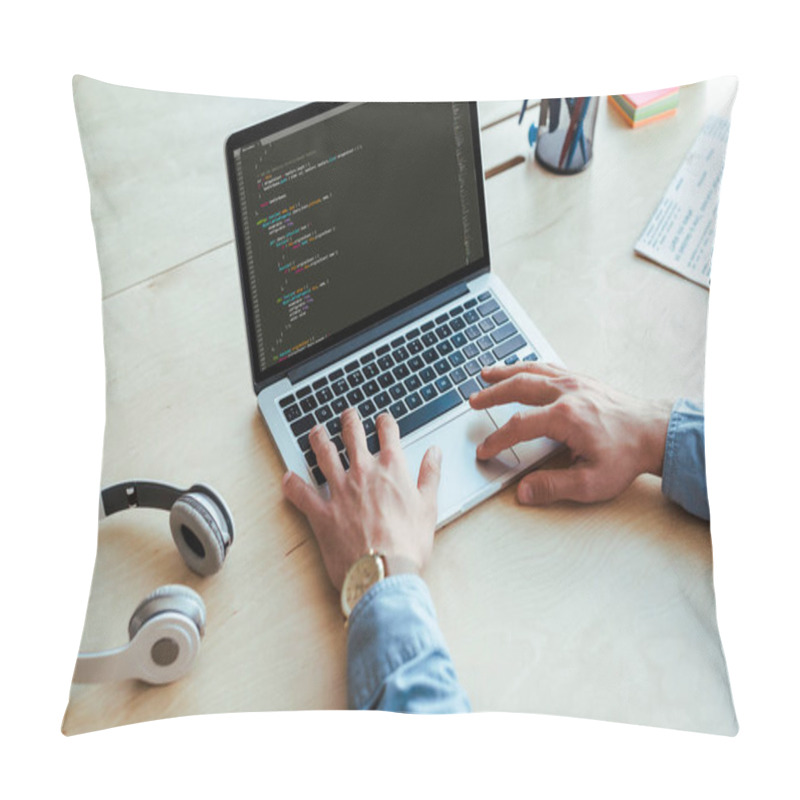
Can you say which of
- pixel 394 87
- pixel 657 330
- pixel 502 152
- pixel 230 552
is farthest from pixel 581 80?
pixel 230 552

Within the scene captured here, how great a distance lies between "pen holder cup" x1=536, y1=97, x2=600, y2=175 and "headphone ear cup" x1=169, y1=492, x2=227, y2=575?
0.65 metres

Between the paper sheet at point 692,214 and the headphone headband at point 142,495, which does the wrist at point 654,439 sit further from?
the headphone headband at point 142,495

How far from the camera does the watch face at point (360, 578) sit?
879mm

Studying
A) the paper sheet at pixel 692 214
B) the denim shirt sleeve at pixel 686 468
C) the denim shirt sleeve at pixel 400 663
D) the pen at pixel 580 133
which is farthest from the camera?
the pen at pixel 580 133

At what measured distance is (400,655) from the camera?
2.72 ft

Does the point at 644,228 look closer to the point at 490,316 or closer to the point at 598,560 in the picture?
the point at 490,316

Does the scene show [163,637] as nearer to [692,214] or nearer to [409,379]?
[409,379]

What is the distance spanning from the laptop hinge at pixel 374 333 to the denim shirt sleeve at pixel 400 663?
267mm

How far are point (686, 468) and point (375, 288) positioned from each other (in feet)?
1.25

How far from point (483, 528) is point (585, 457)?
0.44ft

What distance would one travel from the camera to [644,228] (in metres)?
1.12

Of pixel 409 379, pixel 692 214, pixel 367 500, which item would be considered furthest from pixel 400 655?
pixel 692 214

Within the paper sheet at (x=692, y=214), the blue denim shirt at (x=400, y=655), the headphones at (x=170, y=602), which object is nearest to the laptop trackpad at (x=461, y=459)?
A: the blue denim shirt at (x=400, y=655)

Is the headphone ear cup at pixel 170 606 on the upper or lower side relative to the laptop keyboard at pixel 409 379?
lower
